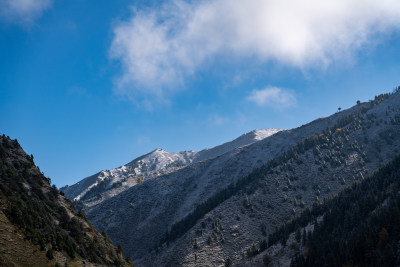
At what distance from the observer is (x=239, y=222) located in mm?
84125

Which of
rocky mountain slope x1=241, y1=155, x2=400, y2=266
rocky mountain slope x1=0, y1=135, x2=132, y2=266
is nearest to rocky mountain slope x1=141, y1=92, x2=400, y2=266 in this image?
rocky mountain slope x1=241, y1=155, x2=400, y2=266

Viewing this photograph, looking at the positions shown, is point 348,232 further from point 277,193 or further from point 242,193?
point 242,193

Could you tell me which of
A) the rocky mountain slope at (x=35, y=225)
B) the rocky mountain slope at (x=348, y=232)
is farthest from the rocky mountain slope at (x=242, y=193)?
the rocky mountain slope at (x=35, y=225)

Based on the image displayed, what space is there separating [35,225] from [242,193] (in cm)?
7026

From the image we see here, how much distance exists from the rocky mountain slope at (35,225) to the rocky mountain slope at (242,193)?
2722cm

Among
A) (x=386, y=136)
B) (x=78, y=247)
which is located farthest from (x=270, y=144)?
(x=78, y=247)

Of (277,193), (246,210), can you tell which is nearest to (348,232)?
(246,210)

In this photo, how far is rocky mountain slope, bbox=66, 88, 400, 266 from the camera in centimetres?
8044

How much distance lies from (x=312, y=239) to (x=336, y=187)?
42.1 metres

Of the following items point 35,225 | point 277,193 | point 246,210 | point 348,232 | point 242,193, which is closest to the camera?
point 35,225

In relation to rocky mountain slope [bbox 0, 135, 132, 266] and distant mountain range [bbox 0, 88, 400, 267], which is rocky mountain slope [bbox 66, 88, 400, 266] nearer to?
distant mountain range [bbox 0, 88, 400, 267]

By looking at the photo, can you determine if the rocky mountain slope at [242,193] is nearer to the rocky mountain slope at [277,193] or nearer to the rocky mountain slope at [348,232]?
the rocky mountain slope at [277,193]

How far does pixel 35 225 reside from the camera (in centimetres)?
3938

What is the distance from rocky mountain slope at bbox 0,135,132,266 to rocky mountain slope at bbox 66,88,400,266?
89.3 feet
